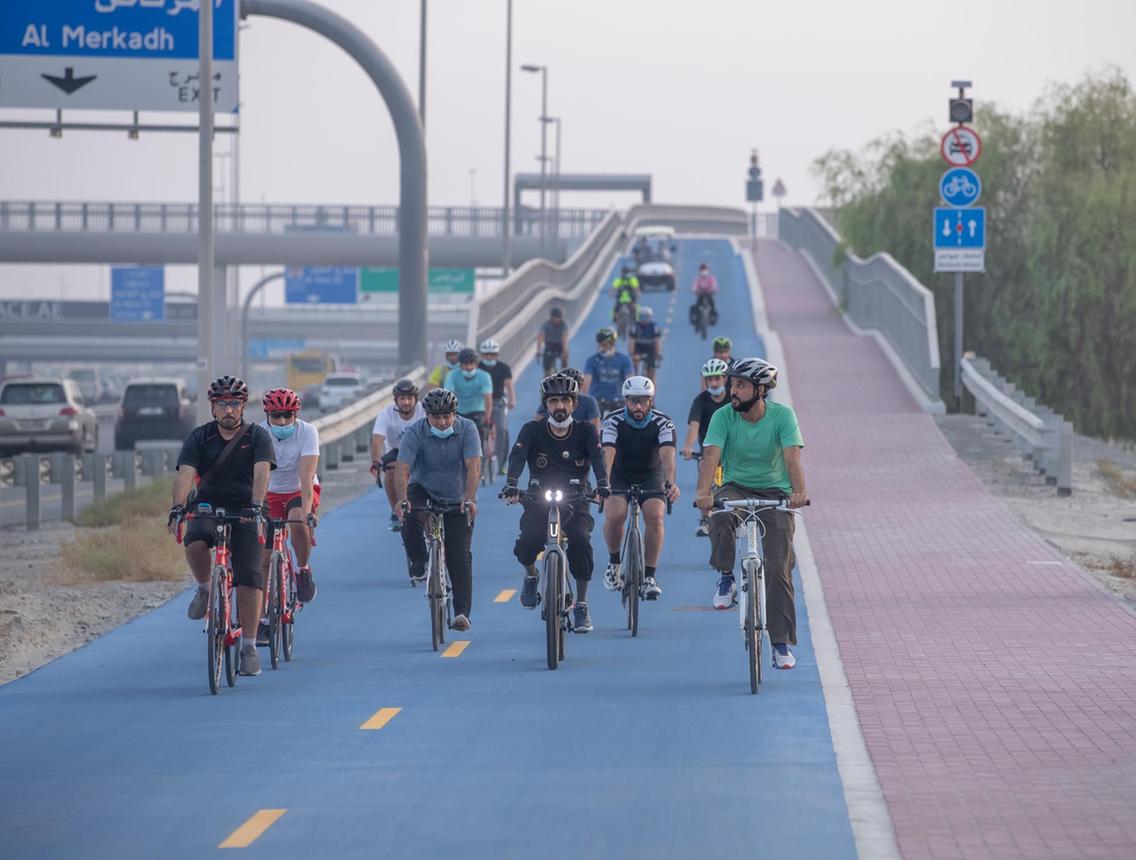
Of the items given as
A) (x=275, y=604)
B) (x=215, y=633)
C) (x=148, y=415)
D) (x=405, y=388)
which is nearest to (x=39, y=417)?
(x=148, y=415)

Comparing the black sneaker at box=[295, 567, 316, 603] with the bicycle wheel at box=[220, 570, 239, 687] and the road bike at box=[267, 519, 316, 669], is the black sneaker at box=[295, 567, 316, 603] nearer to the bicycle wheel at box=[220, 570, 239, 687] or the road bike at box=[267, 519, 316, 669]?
the road bike at box=[267, 519, 316, 669]

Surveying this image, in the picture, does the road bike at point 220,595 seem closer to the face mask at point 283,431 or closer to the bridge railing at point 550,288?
the face mask at point 283,431

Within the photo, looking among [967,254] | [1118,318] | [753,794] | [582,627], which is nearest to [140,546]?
[582,627]

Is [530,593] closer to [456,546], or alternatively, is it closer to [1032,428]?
[456,546]

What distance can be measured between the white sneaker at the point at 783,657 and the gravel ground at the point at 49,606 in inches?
195

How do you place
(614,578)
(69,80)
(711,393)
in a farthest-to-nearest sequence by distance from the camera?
(69,80) → (711,393) → (614,578)

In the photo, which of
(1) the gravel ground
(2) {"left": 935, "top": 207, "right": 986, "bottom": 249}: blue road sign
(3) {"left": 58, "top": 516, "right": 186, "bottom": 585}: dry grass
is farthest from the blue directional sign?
(2) {"left": 935, "top": 207, "right": 986, "bottom": 249}: blue road sign

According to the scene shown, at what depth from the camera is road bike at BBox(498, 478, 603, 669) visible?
46.3 feet

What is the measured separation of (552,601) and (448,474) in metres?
1.60

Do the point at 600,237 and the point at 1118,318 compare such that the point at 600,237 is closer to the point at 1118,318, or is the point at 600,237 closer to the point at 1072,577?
the point at 1118,318

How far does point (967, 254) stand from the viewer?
34.5m

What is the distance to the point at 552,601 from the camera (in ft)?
46.2

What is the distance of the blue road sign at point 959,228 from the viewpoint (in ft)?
113

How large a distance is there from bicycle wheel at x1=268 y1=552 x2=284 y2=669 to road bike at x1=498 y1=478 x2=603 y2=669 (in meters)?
1.54
